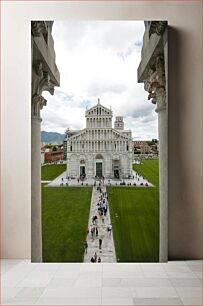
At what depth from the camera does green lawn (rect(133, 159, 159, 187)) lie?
4.03m

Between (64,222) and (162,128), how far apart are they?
1660 mm

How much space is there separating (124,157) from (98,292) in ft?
5.46

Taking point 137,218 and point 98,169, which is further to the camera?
point 98,169

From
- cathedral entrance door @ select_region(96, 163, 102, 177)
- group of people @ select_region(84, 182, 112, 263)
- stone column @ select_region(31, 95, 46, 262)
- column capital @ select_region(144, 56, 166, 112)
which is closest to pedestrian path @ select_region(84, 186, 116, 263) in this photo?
group of people @ select_region(84, 182, 112, 263)

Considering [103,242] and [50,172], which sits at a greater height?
[50,172]

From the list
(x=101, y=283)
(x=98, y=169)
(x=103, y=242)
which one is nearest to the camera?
(x=101, y=283)

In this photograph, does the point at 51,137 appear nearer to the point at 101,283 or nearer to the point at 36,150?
the point at 36,150

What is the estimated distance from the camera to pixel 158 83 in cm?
399

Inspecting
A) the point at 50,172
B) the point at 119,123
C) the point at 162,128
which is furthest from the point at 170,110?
the point at 50,172

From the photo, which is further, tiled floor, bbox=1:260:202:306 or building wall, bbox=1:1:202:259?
building wall, bbox=1:1:202:259

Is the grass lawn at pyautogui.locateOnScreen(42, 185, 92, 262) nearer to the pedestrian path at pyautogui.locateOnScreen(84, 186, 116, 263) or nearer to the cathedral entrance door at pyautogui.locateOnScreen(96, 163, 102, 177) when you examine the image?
the pedestrian path at pyautogui.locateOnScreen(84, 186, 116, 263)

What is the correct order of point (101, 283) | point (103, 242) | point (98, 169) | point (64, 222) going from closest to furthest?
point (101, 283), point (103, 242), point (64, 222), point (98, 169)

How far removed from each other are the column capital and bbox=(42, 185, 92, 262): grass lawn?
1.45 metres

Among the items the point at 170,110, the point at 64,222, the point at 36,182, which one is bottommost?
the point at 64,222
